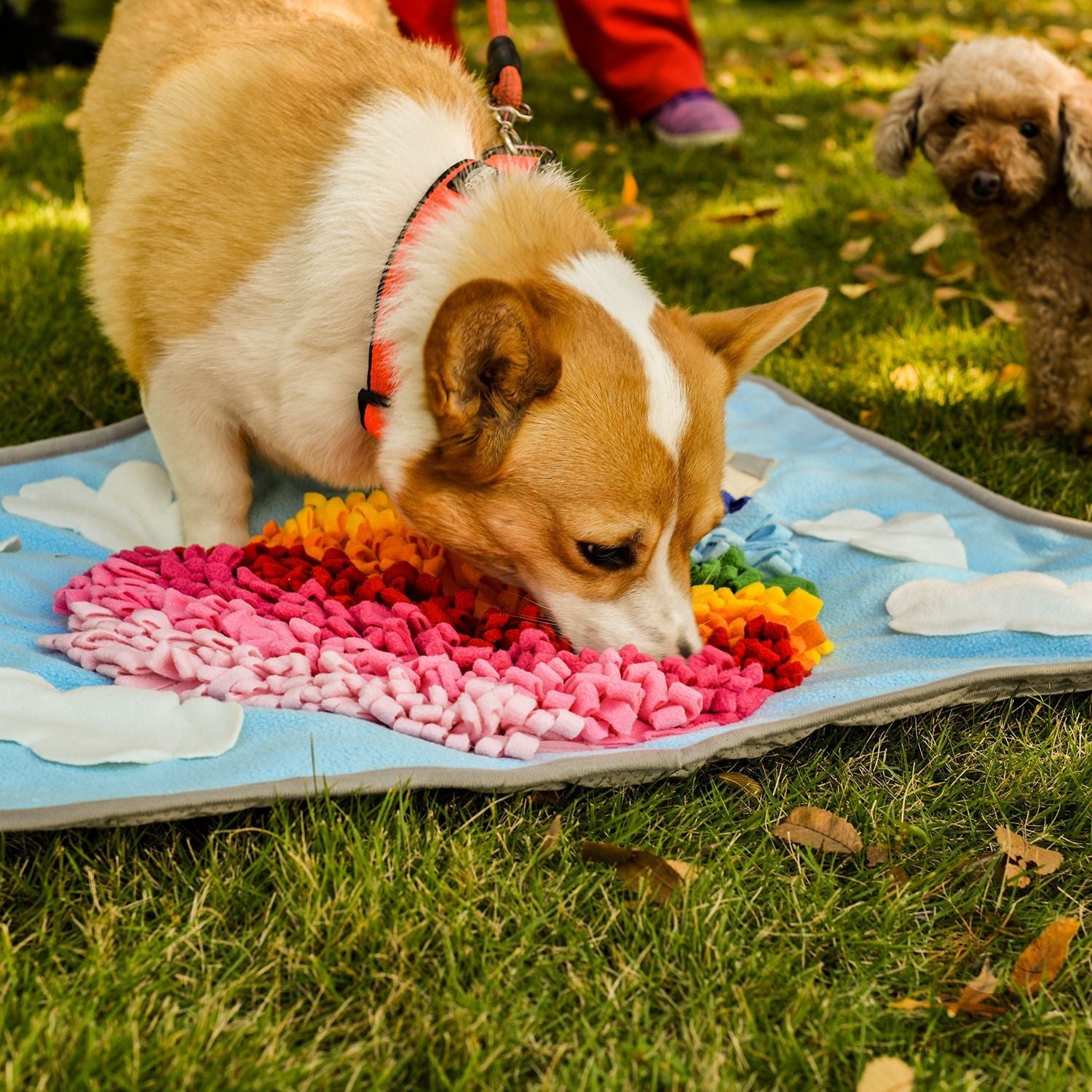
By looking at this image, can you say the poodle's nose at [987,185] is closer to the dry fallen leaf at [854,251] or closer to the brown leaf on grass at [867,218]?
the dry fallen leaf at [854,251]

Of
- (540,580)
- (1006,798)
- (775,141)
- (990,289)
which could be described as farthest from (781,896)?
(775,141)

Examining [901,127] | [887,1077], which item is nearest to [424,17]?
[901,127]

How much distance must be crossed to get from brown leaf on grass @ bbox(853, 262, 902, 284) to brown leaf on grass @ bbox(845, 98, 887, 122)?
240cm

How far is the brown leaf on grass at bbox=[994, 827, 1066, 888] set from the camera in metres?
1.82

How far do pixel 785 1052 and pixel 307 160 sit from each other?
181cm

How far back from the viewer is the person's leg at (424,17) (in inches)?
196

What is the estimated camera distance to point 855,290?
4.29m

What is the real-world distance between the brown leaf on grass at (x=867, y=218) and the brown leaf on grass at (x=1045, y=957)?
394cm

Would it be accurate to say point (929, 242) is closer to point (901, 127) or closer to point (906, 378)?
point (901, 127)

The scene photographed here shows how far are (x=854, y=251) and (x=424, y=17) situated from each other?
214 centimetres

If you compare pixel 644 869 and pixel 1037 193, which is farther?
pixel 1037 193

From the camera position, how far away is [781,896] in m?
1.76

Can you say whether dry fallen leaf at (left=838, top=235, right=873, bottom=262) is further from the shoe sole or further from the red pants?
the red pants

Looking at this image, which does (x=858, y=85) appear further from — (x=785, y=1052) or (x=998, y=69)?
(x=785, y=1052)
